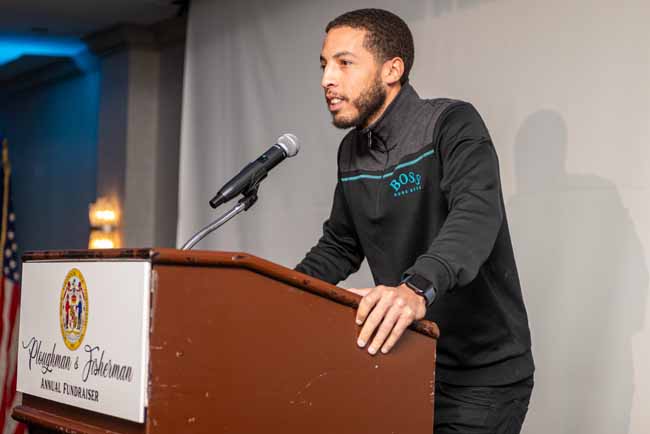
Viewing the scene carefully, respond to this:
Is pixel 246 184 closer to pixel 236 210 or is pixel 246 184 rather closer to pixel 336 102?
pixel 236 210

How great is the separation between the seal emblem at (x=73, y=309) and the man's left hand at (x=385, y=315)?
A: 1.48ft

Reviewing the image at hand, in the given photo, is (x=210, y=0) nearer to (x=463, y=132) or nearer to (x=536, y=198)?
(x=536, y=198)

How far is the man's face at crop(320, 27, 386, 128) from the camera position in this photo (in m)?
2.16

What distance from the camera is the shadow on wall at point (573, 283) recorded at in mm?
3129

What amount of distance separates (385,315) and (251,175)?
57 centimetres

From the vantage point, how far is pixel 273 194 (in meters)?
5.02

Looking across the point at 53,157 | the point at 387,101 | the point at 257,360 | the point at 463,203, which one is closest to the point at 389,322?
the point at 257,360

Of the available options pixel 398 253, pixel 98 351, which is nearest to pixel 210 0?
pixel 398 253

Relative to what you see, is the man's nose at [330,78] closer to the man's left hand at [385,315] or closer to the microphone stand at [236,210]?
the microphone stand at [236,210]

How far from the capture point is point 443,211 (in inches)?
81.8

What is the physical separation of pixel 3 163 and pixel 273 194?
202 inches

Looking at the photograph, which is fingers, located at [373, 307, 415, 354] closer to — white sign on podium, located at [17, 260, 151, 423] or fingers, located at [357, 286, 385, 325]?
fingers, located at [357, 286, 385, 325]

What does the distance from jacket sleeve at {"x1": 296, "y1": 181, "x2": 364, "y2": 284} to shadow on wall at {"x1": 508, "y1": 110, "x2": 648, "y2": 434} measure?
3.73 ft

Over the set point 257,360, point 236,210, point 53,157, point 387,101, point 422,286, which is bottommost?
point 257,360
